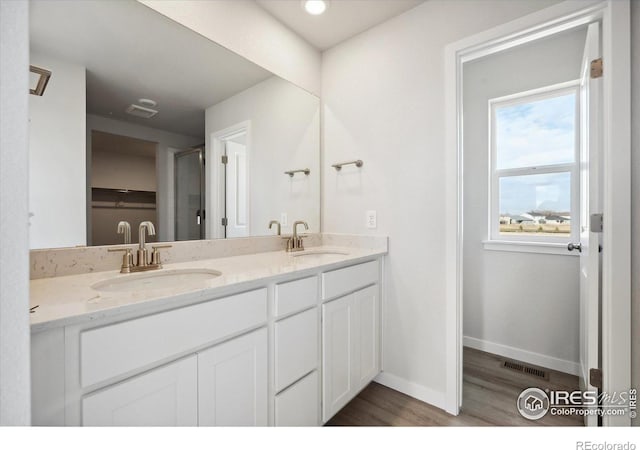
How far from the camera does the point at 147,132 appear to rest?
136 centimetres

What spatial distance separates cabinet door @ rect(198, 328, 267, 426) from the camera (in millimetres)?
897

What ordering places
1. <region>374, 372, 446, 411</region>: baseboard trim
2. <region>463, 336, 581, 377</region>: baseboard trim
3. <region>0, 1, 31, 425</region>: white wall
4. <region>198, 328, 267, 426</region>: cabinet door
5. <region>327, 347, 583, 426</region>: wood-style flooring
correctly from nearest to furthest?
<region>0, 1, 31, 425</region>: white wall
<region>198, 328, 267, 426</region>: cabinet door
<region>327, 347, 583, 426</region>: wood-style flooring
<region>374, 372, 446, 411</region>: baseboard trim
<region>463, 336, 581, 377</region>: baseboard trim

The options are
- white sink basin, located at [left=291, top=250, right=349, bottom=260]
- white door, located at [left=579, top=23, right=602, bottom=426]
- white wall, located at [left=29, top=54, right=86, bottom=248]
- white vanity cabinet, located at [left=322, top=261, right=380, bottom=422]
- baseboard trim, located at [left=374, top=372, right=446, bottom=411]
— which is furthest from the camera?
white sink basin, located at [left=291, top=250, right=349, bottom=260]

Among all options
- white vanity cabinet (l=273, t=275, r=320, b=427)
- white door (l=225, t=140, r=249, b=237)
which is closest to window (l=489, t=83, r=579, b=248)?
white vanity cabinet (l=273, t=275, r=320, b=427)

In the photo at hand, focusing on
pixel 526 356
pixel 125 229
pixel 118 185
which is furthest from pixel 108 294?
pixel 526 356

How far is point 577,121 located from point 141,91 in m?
2.80

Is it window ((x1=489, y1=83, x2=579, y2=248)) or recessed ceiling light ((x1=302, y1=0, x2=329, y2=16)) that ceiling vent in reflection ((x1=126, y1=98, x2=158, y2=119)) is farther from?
window ((x1=489, y1=83, x2=579, y2=248))

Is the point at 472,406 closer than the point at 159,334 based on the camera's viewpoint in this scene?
No

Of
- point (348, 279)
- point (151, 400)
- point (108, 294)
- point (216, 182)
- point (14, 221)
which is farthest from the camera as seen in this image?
point (216, 182)

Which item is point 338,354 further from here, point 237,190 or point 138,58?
point 138,58

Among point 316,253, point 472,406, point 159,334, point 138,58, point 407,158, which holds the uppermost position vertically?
point 138,58

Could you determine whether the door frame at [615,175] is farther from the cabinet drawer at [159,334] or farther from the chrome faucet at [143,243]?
the chrome faucet at [143,243]

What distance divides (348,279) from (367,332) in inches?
16.1
